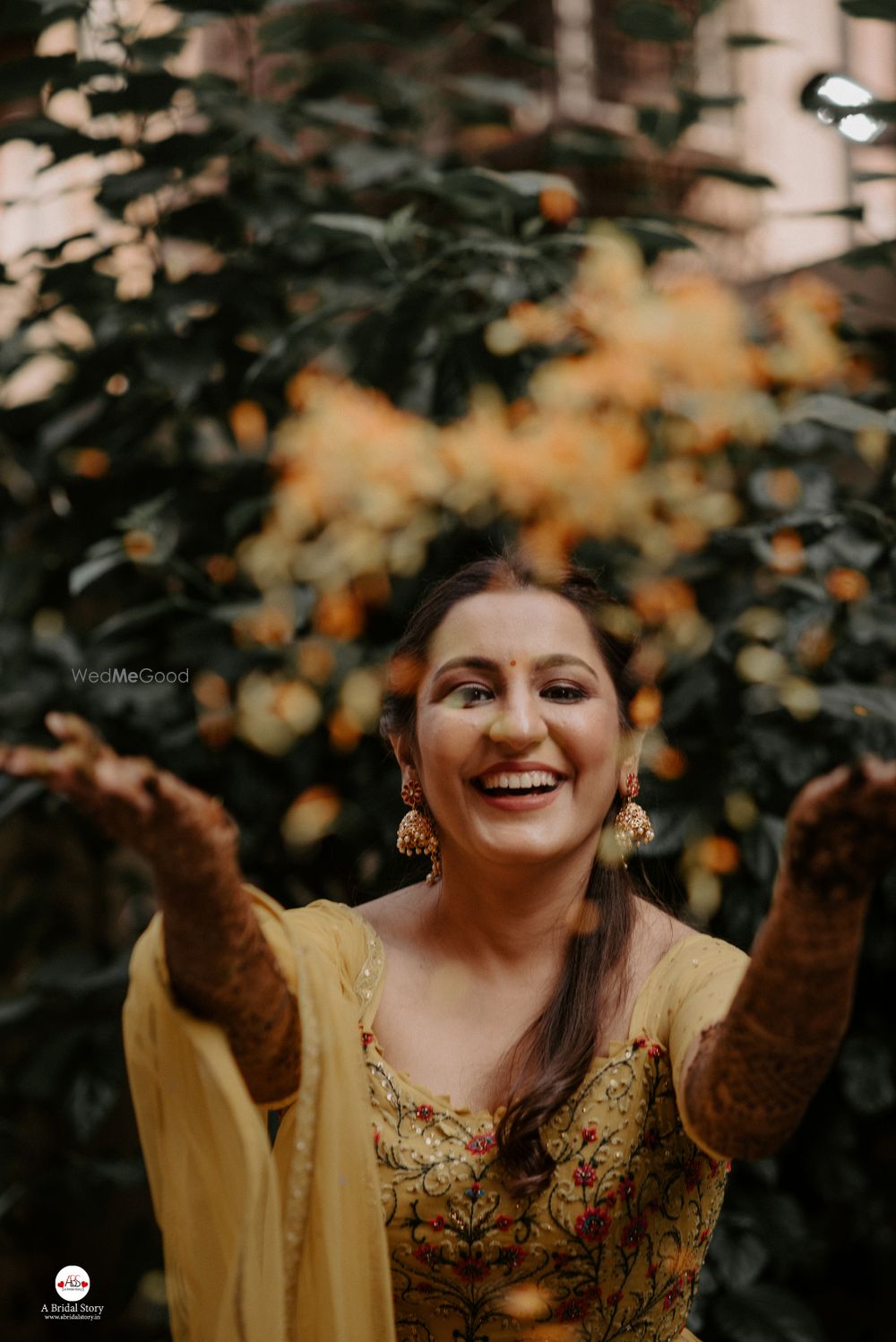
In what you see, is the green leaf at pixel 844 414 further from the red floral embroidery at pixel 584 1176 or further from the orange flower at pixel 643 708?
the red floral embroidery at pixel 584 1176

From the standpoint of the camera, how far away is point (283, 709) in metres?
1.56

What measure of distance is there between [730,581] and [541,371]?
381mm

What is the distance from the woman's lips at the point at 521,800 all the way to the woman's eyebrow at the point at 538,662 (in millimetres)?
109

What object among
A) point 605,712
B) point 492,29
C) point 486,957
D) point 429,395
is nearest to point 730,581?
point 429,395

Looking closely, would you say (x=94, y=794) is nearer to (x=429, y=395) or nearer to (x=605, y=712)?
(x=605, y=712)

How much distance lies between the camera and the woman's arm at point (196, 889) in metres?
0.67

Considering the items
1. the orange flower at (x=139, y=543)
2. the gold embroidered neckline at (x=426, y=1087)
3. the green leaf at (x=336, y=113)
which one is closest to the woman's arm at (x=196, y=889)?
the gold embroidered neckline at (x=426, y=1087)

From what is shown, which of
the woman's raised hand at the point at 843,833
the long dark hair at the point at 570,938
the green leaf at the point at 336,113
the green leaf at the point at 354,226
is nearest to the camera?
the woman's raised hand at the point at 843,833

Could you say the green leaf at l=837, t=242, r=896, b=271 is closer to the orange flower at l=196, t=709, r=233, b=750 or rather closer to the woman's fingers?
the orange flower at l=196, t=709, r=233, b=750

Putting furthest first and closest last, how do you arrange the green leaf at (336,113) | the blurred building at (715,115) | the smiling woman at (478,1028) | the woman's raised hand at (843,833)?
the blurred building at (715,115) → the green leaf at (336,113) → the smiling woman at (478,1028) → the woman's raised hand at (843,833)

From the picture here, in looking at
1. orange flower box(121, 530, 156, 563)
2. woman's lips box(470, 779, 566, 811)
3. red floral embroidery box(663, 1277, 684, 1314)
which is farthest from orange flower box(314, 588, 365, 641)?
red floral embroidery box(663, 1277, 684, 1314)

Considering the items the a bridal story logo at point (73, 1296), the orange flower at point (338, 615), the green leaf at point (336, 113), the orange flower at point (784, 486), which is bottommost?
the a bridal story logo at point (73, 1296)

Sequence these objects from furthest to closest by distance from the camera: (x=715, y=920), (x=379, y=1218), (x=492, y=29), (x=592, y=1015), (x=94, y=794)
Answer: (x=492, y=29) → (x=715, y=920) → (x=592, y=1015) → (x=379, y=1218) → (x=94, y=794)

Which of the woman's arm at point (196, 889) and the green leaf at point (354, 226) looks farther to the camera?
the green leaf at point (354, 226)
